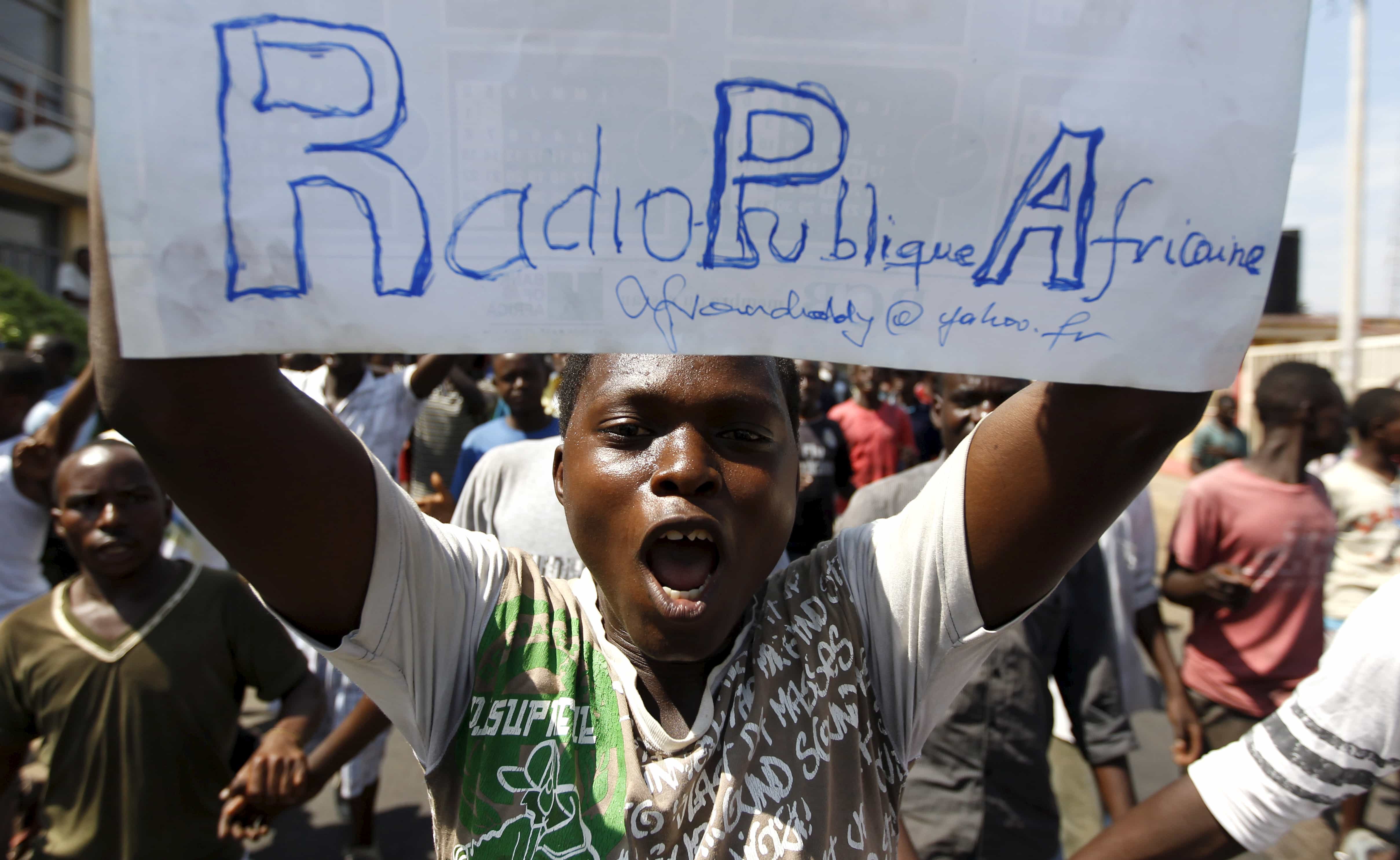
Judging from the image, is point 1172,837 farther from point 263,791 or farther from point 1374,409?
point 1374,409

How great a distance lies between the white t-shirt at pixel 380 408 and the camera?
4289mm

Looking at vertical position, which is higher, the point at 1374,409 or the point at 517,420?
the point at 1374,409

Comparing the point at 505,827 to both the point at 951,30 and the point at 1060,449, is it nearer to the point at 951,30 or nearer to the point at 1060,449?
the point at 1060,449

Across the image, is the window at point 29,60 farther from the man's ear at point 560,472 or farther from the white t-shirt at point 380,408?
the man's ear at point 560,472

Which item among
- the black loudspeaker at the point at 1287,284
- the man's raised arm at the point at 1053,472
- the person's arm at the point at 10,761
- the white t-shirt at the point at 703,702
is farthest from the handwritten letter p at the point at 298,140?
the black loudspeaker at the point at 1287,284

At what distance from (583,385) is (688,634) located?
418 mm

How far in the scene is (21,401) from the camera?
13.6 ft

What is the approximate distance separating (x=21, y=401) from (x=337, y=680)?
189 centimetres

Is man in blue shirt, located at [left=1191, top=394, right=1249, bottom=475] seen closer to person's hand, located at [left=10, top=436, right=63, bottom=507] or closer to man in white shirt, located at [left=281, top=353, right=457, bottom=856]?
man in white shirt, located at [left=281, top=353, right=457, bottom=856]

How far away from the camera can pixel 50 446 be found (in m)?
3.76

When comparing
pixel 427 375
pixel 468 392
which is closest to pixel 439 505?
pixel 427 375

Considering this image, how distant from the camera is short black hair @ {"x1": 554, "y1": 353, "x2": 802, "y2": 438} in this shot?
1417mm

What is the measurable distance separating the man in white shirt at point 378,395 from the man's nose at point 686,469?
313cm

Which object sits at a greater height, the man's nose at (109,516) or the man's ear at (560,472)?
the man's ear at (560,472)
